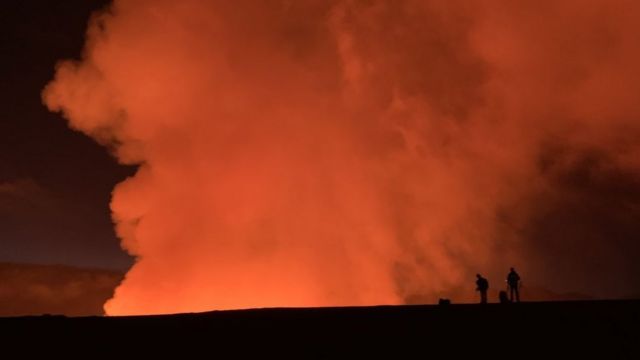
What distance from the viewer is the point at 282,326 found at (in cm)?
1723

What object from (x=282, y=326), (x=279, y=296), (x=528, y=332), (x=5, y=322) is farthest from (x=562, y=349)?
(x=279, y=296)

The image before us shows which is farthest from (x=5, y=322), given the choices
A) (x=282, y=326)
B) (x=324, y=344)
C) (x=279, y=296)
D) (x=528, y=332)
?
(x=279, y=296)

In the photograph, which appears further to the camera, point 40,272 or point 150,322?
point 40,272

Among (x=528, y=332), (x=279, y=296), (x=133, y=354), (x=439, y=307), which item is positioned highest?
(x=279, y=296)

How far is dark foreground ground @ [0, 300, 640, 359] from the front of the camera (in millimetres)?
14820

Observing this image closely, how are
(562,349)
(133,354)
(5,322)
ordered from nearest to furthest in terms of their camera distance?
(562,349)
(133,354)
(5,322)

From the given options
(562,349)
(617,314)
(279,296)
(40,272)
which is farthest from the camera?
(40,272)

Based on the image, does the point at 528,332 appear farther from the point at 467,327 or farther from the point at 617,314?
the point at 617,314

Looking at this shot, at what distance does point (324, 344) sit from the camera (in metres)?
15.6

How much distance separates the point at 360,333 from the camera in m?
16.2

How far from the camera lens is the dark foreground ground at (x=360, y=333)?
1482 cm

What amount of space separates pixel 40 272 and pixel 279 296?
112 meters

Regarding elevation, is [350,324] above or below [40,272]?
below

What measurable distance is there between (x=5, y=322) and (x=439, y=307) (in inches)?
464
